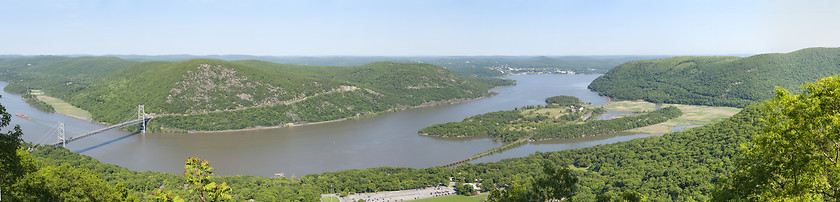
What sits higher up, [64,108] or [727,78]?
[727,78]

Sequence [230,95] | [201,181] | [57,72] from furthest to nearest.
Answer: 1. [57,72]
2. [230,95]
3. [201,181]

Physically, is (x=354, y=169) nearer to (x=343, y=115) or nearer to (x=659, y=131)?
(x=343, y=115)

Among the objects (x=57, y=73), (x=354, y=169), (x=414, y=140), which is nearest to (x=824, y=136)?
(x=354, y=169)

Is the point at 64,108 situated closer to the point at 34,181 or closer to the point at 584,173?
the point at 34,181

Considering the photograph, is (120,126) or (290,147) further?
(120,126)

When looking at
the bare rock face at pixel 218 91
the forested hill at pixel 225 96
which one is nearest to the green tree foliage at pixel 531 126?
the forested hill at pixel 225 96

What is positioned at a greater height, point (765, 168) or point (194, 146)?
point (765, 168)

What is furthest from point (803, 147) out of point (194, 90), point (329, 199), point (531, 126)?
point (194, 90)
